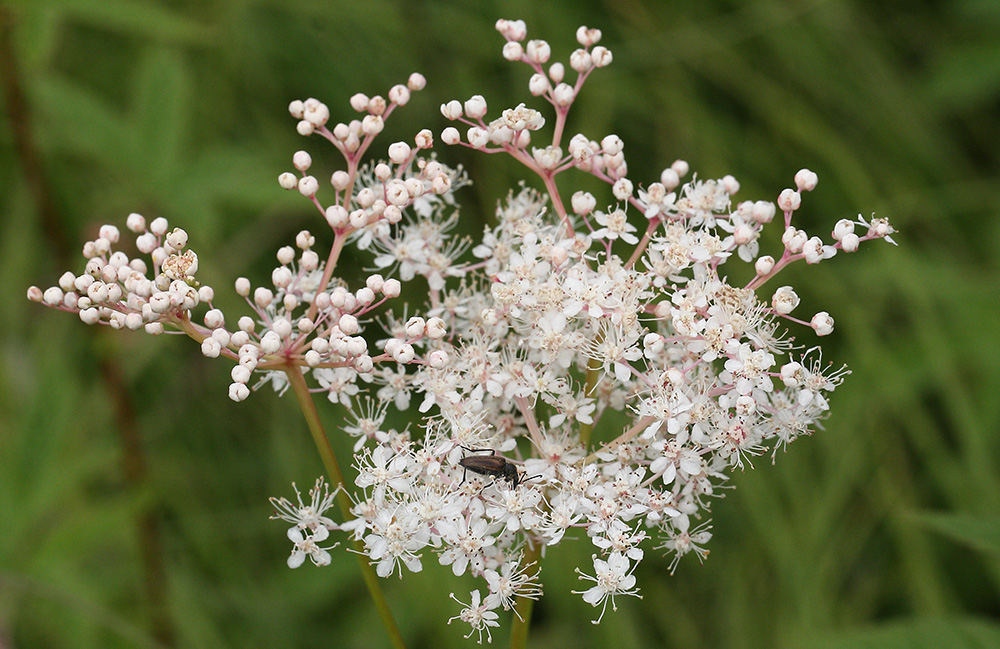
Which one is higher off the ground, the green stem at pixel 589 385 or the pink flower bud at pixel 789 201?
the pink flower bud at pixel 789 201

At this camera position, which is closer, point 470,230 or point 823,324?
point 823,324

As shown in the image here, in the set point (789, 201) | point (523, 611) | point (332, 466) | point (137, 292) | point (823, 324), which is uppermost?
point (789, 201)

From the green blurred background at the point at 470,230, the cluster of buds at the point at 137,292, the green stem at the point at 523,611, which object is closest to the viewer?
the cluster of buds at the point at 137,292

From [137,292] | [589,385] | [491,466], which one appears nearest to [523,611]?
[491,466]

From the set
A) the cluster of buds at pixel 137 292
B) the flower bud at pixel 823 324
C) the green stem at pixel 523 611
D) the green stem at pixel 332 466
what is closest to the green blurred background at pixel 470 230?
the cluster of buds at pixel 137 292

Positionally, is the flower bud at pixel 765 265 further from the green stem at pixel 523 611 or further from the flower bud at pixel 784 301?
the green stem at pixel 523 611

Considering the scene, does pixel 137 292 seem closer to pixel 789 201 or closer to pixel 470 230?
pixel 789 201

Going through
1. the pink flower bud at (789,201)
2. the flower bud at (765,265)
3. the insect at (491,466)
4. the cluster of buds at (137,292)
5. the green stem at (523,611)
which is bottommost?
the green stem at (523,611)

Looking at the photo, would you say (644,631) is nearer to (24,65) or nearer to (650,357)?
(650,357)

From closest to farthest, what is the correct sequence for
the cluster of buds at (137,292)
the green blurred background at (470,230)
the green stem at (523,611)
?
the cluster of buds at (137,292) < the green stem at (523,611) < the green blurred background at (470,230)
